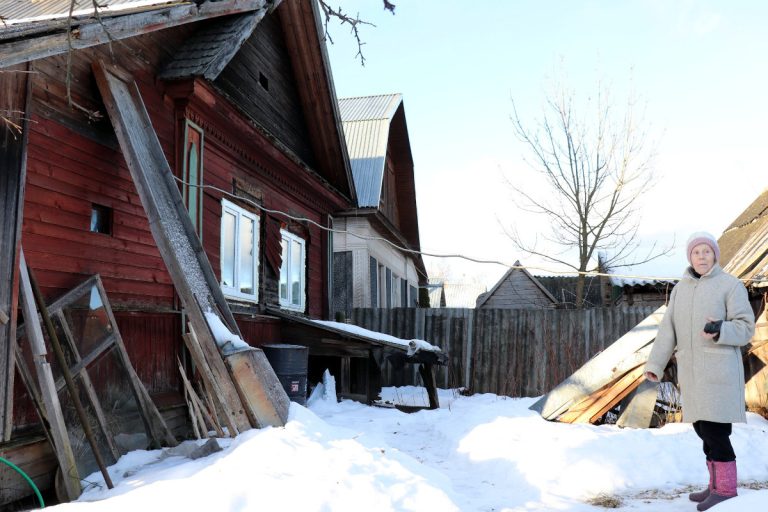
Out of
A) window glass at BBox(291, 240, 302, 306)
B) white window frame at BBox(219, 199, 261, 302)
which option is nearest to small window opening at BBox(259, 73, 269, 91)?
white window frame at BBox(219, 199, 261, 302)

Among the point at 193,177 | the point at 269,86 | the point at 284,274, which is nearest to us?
the point at 193,177

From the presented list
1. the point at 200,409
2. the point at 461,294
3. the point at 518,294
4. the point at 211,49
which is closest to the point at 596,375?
the point at 200,409

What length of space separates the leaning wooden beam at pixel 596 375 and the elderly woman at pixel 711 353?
2.73 m

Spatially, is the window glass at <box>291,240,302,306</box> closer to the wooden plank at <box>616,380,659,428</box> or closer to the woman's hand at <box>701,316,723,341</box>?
the wooden plank at <box>616,380,659,428</box>

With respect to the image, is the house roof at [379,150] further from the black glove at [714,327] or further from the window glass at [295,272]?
the black glove at [714,327]

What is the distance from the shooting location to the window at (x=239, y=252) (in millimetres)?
7824

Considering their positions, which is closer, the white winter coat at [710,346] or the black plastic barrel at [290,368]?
the white winter coat at [710,346]

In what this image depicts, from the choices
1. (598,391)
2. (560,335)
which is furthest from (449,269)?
(598,391)

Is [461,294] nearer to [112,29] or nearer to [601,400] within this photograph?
[601,400]

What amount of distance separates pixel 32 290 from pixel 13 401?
2.59ft

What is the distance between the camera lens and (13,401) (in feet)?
14.1

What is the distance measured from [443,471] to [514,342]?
7.34m

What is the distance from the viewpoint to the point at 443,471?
5227 millimetres

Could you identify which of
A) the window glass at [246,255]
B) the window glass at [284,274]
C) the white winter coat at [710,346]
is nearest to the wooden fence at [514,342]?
the window glass at [284,274]
